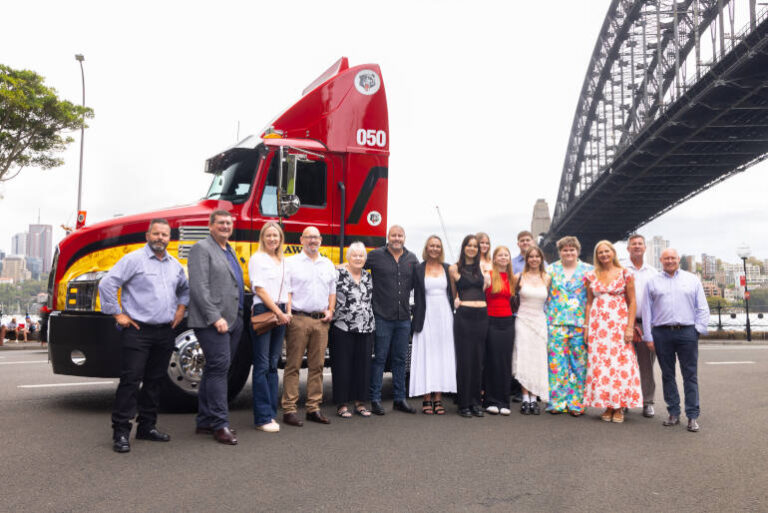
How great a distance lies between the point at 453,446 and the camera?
5195 millimetres

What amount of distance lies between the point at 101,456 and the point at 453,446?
8.69ft

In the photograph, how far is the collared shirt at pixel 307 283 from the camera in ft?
19.5

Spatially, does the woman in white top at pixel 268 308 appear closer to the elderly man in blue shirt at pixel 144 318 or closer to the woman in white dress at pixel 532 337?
the elderly man in blue shirt at pixel 144 318

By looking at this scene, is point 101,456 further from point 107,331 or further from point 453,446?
point 453,446

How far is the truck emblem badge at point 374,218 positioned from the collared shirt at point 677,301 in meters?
2.85

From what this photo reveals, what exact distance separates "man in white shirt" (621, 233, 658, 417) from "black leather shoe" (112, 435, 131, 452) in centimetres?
500

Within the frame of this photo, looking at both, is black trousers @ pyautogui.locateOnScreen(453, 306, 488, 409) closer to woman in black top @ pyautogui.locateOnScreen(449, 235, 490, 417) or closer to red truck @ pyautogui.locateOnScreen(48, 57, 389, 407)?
woman in black top @ pyautogui.locateOnScreen(449, 235, 490, 417)

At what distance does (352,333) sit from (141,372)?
209cm

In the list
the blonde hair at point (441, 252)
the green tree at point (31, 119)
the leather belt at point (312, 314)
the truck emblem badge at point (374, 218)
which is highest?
the green tree at point (31, 119)

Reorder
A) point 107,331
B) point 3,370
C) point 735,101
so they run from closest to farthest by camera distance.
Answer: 1. point 107,331
2. point 3,370
3. point 735,101

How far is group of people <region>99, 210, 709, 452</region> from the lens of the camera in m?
5.93

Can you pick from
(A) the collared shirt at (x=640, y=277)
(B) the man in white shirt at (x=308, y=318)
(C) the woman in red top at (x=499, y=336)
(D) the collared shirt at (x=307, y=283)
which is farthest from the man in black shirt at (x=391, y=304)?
(A) the collared shirt at (x=640, y=277)

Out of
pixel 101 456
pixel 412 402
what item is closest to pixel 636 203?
pixel 412 402

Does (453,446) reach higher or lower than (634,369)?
lower
